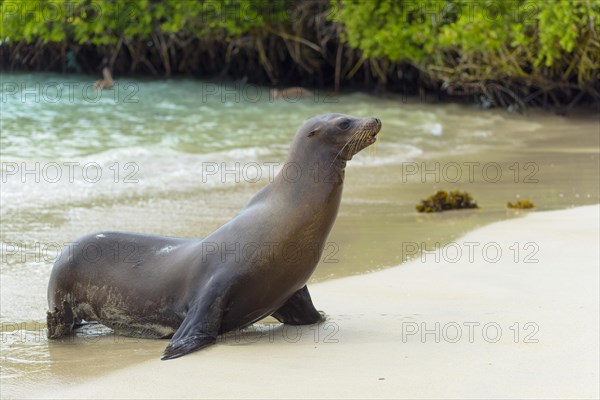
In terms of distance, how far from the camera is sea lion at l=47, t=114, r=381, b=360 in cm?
478

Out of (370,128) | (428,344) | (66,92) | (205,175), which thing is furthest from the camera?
(66,92)

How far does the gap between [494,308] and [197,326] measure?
1.57m

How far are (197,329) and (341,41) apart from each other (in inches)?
642

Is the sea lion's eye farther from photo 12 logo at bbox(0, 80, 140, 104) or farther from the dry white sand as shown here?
photo 12 logo at bbox(0, 80, 140, 104)

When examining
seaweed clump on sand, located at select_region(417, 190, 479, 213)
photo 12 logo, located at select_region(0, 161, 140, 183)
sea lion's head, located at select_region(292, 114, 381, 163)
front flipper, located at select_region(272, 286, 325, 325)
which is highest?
sea lion's head, located at select_region(292, 114, 381, 163)

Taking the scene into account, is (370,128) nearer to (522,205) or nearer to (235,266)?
(235,266)

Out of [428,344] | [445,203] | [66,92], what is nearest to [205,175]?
[445,203]

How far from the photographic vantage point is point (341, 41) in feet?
67.1

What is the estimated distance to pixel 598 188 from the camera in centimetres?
→ 959

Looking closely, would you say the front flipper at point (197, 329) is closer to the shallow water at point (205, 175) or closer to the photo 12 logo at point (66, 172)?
the shallow water at point (205, 175)

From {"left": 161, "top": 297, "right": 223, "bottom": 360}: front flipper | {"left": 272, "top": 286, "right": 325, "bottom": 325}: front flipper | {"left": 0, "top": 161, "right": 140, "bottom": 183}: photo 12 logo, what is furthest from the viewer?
{"left": 0, "top": 161, "right": 140, "bottom": 183}: photo 12 logo

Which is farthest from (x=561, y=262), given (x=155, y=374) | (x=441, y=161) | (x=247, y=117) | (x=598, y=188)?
(x=247, y=117)

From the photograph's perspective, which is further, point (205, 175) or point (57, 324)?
point (205, 175)

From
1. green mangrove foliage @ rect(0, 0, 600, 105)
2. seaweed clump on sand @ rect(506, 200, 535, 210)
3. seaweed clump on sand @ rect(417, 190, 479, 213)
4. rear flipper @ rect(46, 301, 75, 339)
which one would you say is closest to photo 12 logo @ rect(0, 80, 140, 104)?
green mangrove foliage @ rect(0, 0, 600, 105)
